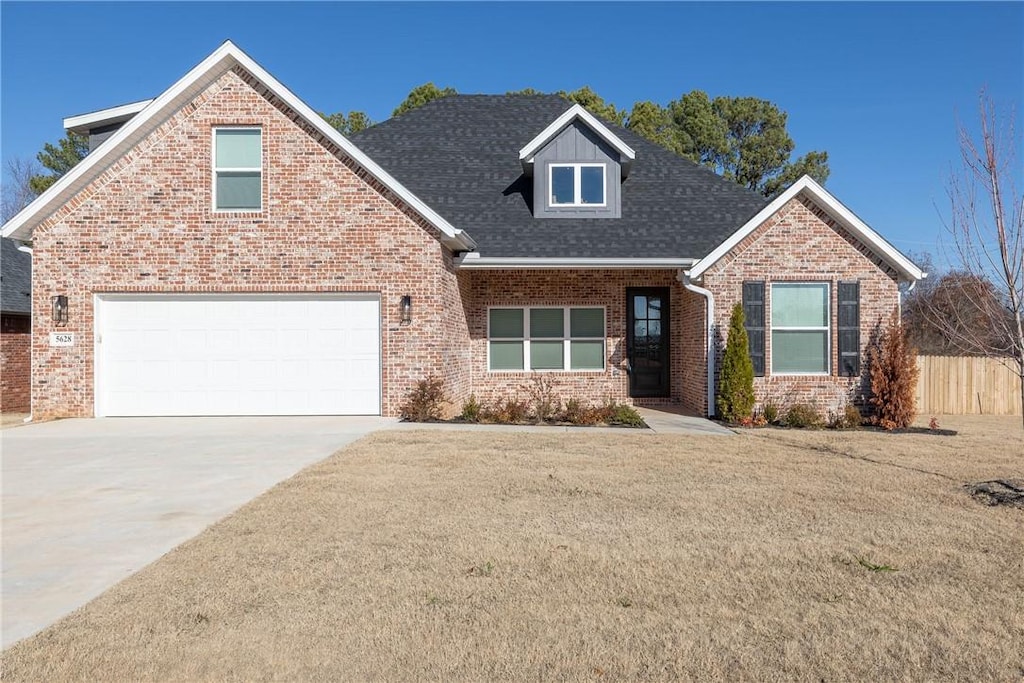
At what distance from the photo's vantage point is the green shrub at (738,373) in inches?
500

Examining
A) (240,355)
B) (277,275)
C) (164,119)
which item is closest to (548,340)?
(277,275)

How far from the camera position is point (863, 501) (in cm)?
672

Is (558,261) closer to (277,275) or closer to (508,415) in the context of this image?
(508,415)

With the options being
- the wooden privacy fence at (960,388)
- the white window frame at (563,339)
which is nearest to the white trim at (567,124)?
the white window frame at (563,339)

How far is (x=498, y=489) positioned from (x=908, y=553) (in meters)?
3.64

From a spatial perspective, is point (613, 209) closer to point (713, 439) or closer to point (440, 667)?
point (713, 439)

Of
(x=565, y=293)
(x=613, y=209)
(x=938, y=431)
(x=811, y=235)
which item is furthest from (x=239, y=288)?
(x=938, y=431)

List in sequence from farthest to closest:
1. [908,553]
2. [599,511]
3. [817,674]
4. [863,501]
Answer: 1. [863,501]
2. [599,511]
3. [908,553]
4. [817,674]

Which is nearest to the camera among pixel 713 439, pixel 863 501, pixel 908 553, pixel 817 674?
pixel 817 674

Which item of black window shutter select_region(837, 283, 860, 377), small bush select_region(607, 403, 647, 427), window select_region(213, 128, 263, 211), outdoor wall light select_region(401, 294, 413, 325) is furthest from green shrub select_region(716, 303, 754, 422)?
window select_region(213, 128, 263, 211)

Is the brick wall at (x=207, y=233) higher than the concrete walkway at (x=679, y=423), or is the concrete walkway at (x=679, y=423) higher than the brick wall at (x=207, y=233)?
the brick wall at (x=207, y=233)

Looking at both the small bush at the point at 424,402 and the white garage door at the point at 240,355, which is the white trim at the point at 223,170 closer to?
the white garage door at the point at 240,355

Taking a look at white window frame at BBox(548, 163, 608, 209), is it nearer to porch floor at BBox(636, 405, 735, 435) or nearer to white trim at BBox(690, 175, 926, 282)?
white trim at BBox(690, 175, 926, 282)

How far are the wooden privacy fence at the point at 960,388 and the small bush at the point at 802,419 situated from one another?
5397mm
